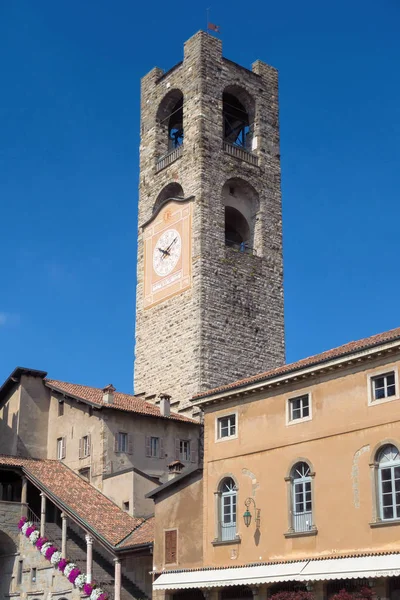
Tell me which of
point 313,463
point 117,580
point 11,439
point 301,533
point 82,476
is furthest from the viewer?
point 11,439

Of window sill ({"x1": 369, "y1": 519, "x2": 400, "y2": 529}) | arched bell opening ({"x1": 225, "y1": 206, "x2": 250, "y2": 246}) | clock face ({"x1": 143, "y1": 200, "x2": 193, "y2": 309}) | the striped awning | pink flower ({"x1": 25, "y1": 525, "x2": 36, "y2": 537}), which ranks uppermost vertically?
arched bell opening ({"x1": 225, "y1": 206, "x2": 250, "y2": 246})

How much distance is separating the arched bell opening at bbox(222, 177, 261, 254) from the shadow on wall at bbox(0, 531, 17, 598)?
62.8 feet

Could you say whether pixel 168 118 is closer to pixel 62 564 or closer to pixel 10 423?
pixel 10 423

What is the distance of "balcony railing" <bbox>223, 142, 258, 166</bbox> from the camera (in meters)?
47.8

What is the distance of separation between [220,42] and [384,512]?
32.5m

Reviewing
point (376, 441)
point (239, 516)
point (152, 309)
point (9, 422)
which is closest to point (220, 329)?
point (152, 309)

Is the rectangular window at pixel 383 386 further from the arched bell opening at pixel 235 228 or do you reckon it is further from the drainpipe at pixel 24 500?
the arched bell opening at pixel 235 228

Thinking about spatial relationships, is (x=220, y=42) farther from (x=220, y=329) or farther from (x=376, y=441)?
(x=376, y=441)

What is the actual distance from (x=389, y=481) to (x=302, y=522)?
9.75 ft

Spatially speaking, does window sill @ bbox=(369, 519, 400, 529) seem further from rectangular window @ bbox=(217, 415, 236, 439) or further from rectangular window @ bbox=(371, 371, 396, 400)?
rectangular window @ bbox=(217, 415, 236, 439)

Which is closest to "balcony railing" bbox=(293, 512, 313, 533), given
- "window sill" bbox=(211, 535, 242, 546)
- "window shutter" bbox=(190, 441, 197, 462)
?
"window sill" bbox=(211, 535, 242, 546)

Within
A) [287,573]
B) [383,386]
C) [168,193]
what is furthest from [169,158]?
[287,573]

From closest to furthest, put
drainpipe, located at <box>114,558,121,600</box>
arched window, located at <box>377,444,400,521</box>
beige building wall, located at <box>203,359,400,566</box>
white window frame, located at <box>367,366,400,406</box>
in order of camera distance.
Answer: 1. arched window, located at <box>377,444,400,521</box>
2. white window frame, located at <box>367,366,400,406</box>
3. beige building wall, located at <box>203,359,400,566</box>
4. drainpipe, located at <box>114,558,121,600</box>

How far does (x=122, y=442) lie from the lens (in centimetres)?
3719
